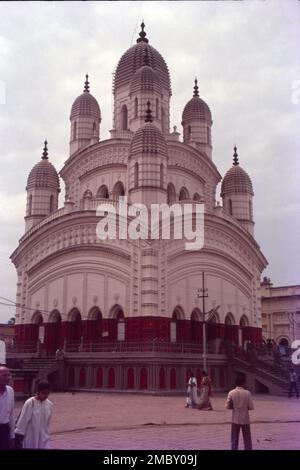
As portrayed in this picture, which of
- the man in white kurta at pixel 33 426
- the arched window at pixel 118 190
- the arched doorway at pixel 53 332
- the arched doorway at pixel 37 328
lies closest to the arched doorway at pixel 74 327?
the arched doorway at pixel 53 332

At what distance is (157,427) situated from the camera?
1311cm

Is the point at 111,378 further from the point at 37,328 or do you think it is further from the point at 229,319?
the point at 229,319

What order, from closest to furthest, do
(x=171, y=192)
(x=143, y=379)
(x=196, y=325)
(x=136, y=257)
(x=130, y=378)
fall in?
(x=143, y=379) < (x=130, y=378) < (x=136, y=257) < (x=196, y=325) < (x=171, y=192)

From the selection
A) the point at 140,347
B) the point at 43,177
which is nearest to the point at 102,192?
the point at 43,177

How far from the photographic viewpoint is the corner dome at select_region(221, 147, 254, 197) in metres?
38.2

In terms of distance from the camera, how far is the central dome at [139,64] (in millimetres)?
36250

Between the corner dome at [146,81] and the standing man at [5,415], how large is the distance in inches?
1119

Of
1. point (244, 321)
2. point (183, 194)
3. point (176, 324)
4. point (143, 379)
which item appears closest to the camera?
point (143, 379)

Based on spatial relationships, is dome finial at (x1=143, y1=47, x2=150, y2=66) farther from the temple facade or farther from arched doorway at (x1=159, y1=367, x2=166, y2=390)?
arched doorway at (x1=159, y1=367, x2=166, y2=390)

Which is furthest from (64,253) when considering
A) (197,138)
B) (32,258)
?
(197,138)

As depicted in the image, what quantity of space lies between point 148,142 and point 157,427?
19411 mm

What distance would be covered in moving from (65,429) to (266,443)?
14.7 ft

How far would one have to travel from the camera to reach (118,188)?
3403 centimetres

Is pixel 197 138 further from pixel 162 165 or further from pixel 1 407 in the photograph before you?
pixel 1 407
